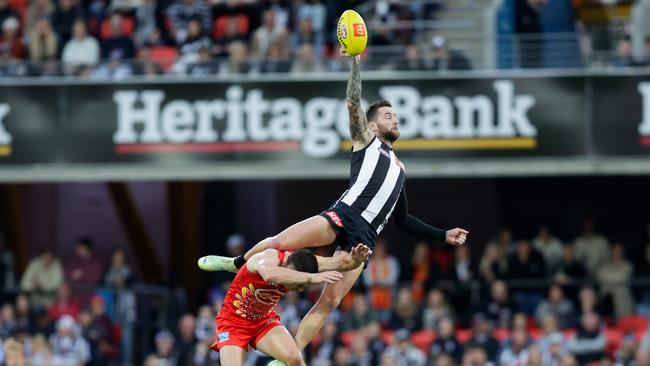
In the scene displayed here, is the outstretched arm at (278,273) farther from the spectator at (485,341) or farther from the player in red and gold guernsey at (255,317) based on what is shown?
the spectator at (485,341)

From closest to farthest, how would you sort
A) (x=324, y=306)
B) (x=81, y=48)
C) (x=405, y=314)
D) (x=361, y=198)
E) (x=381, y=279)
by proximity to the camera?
(x=361, y=198)
(x=324, y=306)
(x=405, y=314)
(x=381, y=279)
(x=81, y=48)

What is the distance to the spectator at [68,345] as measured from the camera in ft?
68.6

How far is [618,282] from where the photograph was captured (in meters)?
21.1

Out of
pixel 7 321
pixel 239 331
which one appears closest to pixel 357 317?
pixel 7 321

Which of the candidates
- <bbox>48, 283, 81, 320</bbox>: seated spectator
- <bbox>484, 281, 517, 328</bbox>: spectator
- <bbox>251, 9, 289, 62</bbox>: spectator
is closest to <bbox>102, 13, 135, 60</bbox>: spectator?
<bbox>251, 9, 289, 62</bbox>: spectator

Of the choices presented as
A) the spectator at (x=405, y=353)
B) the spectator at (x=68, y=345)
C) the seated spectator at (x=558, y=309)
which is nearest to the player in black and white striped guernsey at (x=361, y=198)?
the spectator at (x=405, y=353)

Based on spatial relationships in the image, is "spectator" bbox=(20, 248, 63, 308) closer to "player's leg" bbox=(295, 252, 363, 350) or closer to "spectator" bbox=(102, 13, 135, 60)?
"spectator" bbox=(102, 13, 135, 60)

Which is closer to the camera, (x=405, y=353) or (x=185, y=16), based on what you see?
(x=405, y=353)

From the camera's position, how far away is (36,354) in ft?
67.9

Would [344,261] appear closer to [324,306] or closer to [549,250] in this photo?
[324,306]

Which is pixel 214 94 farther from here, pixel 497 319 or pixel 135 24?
pixel 497 319

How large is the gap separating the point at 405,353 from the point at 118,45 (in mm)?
6101

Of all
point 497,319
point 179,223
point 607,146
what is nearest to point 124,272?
point 179,223

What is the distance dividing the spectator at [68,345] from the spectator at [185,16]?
4.23m
